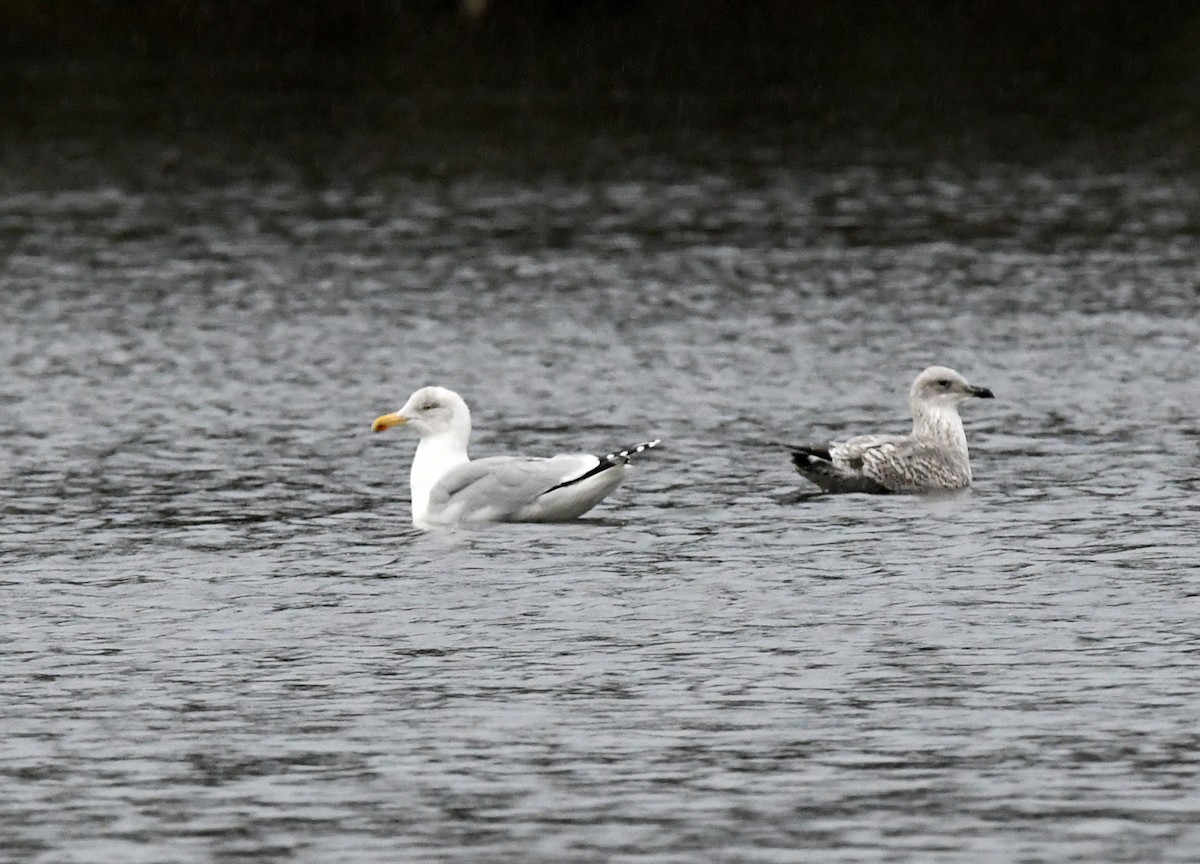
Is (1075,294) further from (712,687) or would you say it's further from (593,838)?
(593,838)

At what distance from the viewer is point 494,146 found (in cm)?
6034

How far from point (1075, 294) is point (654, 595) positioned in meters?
20.1

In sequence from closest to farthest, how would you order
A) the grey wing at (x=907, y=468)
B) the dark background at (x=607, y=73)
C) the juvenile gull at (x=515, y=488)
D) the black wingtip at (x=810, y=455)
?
the juvenile gull at (x=515, y=488), the black wingtip at (x=810, y=455), the grey wing at (x=907, y=468), the dark background at (x=607, y=73)

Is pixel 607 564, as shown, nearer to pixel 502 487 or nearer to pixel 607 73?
pixel 502 487

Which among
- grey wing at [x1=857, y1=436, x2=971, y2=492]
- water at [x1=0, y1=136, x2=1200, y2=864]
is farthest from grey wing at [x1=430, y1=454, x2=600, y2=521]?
grey wing at [x1=857, y1=436, x2=971, y2=492]

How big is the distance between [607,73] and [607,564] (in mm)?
55935

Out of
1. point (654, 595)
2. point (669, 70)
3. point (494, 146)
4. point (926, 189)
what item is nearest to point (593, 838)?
point (654, 595)

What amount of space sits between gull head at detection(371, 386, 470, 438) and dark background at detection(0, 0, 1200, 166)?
114ft

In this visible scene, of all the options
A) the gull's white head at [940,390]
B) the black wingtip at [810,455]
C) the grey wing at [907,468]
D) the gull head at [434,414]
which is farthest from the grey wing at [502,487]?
the gull's white head at [940,390]

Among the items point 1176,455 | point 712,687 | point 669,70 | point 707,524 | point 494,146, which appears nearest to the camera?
point 712,687

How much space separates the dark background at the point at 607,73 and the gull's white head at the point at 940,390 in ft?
109

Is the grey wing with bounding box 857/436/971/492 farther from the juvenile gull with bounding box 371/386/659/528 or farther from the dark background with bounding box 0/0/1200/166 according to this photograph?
the dark background with bounding box 0/0/1200/166

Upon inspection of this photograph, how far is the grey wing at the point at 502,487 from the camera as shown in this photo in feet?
76.2

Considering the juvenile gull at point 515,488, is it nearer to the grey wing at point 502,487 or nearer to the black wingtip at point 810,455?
the grey wing at point 502,487
